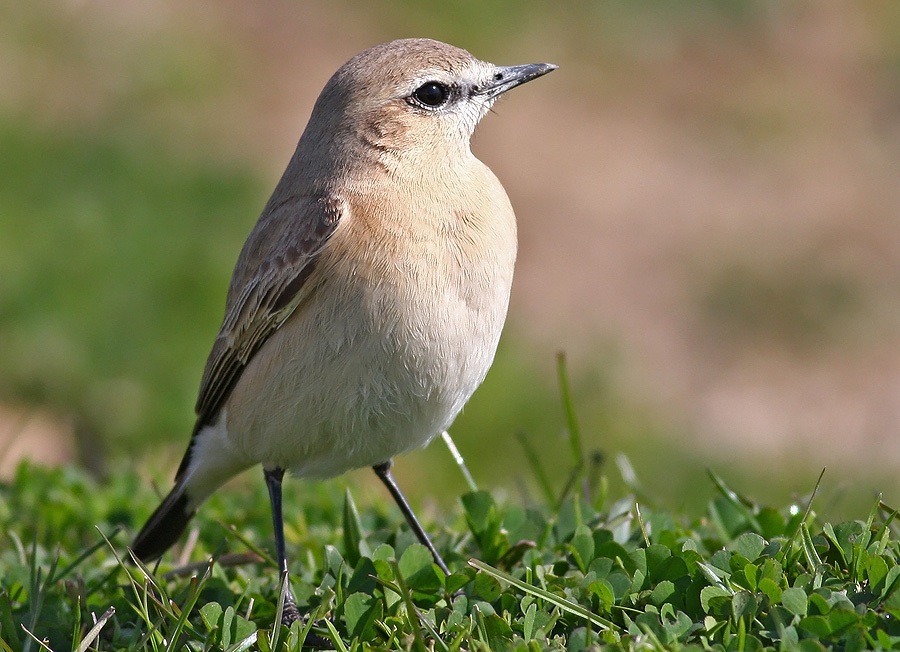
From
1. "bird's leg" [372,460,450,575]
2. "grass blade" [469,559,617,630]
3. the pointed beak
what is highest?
the pointed beak

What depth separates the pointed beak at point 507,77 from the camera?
533cm

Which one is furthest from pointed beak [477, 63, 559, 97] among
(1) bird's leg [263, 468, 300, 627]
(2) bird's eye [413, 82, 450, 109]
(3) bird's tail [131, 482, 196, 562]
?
(3) bird's tail [131, 482, 196, 562]

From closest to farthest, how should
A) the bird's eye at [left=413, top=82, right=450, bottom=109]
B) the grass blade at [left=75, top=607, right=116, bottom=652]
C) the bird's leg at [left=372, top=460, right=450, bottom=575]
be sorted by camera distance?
the grass blade at [left=75, top=607, right=116, bottom=652]
the bird's leg at [left=372, top=460, right=450, bottom=575]
the bird's eye at [left=413, top=82, right=450, bottom=109]

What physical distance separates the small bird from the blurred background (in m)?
1.25

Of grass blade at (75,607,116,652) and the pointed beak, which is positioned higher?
the pointed beak

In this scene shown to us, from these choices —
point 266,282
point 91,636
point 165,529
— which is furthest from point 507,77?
point 91,636

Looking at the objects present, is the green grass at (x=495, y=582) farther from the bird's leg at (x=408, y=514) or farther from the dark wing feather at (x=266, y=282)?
the dark wing feather at (x=266, y=282)

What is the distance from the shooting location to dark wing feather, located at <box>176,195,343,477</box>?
15.6ft

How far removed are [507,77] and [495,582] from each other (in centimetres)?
235

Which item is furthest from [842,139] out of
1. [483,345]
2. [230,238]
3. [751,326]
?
[483,345]

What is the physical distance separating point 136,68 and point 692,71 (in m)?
6.76

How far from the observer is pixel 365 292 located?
449 cm

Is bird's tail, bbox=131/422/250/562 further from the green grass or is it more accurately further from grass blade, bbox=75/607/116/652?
grass blade, bbox=75/607/116/652

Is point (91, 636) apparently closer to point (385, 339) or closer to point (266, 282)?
point (385, 339)
